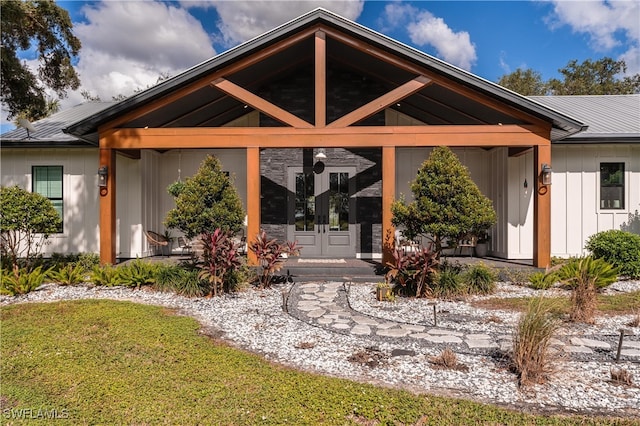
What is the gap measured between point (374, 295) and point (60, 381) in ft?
15.8

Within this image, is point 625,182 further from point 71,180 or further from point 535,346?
point 71,180

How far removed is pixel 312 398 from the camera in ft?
9.99

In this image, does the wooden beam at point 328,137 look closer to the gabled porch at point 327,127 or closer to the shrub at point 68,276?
the gabled porch at point 327,127

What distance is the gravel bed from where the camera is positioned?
311 cm

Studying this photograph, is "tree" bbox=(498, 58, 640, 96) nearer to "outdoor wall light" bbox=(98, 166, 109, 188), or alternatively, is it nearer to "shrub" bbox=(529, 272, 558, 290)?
"shrub" bbox=(529, 272, 558, 290)

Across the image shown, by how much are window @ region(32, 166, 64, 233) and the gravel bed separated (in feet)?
18.5

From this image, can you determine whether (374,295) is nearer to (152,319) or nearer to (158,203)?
(152,319)

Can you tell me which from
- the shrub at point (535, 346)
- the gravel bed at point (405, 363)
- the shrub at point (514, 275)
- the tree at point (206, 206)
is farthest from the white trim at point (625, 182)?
the tree at point (206, 206)

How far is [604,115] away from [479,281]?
7924 millimetres

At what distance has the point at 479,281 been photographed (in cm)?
691

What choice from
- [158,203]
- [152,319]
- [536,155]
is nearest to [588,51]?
[536,155]

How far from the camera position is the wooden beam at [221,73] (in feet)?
25.5

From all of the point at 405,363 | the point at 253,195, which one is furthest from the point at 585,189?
the point at 405,363

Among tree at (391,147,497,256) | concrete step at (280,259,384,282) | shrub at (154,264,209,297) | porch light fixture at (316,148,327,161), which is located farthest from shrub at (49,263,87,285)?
tree at (391,147,497,256)
